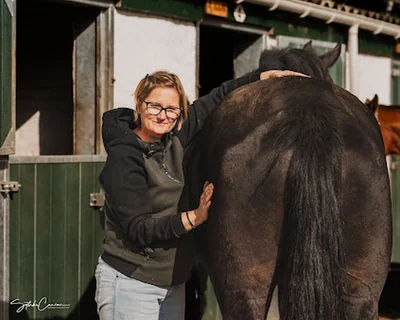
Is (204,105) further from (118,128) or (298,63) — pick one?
(298,63)

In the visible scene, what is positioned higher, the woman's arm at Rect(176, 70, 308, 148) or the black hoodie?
the woman's arm at Rect(176, 70, 308, 148)

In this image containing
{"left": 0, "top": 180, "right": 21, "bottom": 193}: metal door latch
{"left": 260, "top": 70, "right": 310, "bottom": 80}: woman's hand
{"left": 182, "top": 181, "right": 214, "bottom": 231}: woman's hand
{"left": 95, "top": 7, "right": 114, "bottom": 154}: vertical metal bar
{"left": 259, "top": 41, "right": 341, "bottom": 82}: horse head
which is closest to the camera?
{"left": 182, "top": 181, "right": 214, "bottom": 231}: woman's hand

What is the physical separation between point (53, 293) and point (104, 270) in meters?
1.56

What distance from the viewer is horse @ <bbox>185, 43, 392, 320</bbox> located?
237 cm

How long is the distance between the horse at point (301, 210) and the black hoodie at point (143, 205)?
187mm

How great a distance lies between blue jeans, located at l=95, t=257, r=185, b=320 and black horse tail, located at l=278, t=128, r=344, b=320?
2.12ft

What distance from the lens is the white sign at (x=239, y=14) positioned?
19.3 ft

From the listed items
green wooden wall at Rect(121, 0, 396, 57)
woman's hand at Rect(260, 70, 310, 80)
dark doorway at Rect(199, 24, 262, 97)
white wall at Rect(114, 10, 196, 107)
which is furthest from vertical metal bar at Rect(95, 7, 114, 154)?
dark doorway at Rect(199, 24, 262, 97)

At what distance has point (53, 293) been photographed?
4270 mm

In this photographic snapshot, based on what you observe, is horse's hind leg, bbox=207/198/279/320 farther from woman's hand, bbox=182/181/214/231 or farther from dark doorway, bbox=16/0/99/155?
dark doorway, bbox=16/0/99/155

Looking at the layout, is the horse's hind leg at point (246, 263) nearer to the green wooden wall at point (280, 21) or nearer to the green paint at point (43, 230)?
the green paint at point (43, 230)

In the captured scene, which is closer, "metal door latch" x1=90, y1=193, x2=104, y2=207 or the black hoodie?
the black hoodie

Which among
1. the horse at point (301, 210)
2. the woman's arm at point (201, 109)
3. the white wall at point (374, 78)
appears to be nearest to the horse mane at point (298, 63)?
the woman's arm at point (201, 109)

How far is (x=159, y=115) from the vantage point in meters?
2.77
